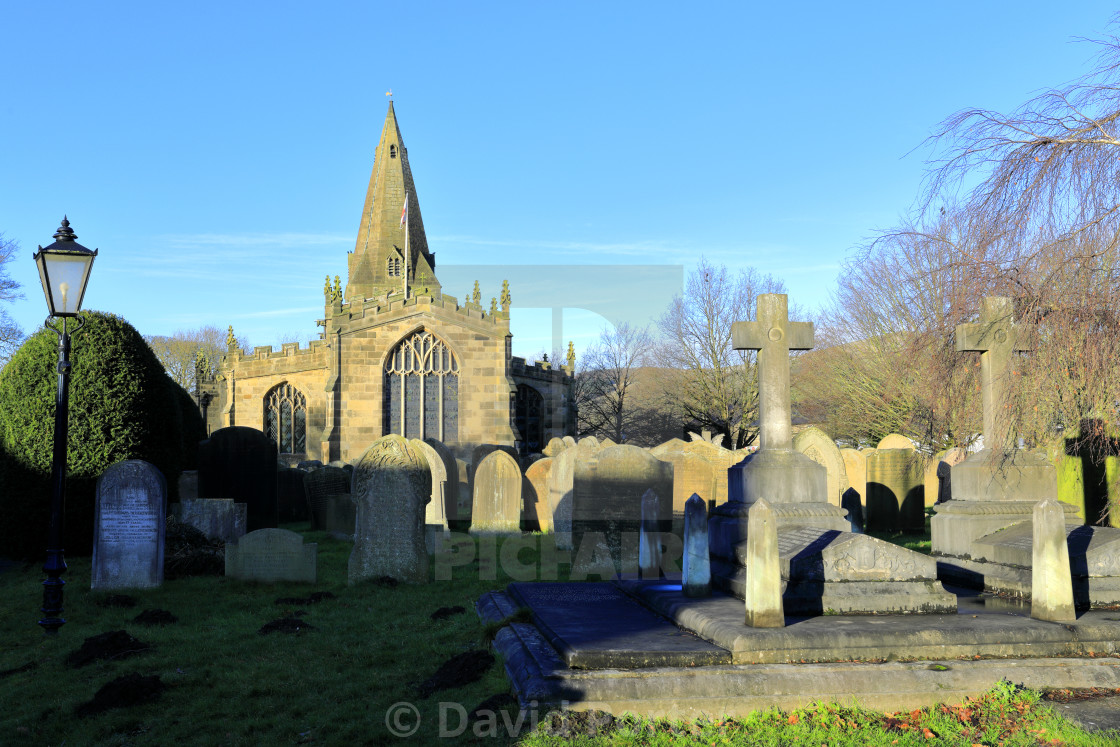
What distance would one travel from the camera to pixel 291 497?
56.1 ft

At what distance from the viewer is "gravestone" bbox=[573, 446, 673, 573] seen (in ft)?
35.9

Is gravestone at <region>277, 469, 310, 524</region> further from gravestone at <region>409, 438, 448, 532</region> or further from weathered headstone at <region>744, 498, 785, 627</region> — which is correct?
weathered headstone at <region>744, 498, 785, 627</region>

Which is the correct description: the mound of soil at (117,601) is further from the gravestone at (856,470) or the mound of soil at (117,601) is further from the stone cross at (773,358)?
the gravestone at (856,470)

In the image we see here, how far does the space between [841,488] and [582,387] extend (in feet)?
98.4

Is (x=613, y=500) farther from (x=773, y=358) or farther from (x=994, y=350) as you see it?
(x=994, y=350)

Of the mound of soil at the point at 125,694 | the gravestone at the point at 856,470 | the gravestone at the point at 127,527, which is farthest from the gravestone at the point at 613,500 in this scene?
the gravestone at the point at 856,470

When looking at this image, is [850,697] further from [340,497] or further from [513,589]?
[340,497]

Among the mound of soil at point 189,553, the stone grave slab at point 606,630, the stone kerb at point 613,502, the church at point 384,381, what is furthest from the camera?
the church at point 384,381

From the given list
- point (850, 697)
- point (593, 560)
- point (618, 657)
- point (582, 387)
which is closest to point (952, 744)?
point (850, 697)

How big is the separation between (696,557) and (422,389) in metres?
22.9

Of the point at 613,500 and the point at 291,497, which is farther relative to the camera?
the point at 291,497

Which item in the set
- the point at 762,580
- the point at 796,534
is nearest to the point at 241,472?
the point at 796,534

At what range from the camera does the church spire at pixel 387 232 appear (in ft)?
140

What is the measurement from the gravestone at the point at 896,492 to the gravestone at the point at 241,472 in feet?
35.6
